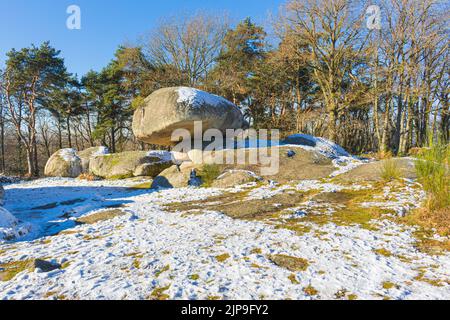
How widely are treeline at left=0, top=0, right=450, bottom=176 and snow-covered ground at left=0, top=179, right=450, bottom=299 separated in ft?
36.1

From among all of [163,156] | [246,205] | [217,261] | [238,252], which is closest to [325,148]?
[246,205]

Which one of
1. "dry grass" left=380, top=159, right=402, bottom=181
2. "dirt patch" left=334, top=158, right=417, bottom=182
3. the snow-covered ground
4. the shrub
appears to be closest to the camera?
the snow-covered ground

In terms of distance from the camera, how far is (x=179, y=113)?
9.00 metres

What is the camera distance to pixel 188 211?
471cm

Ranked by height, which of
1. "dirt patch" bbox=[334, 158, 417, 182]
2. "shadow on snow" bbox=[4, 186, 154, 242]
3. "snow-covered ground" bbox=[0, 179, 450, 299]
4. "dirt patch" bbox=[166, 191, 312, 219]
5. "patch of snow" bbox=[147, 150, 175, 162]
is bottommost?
"shadow on snow" bbox=[4, 186, 154, 242]

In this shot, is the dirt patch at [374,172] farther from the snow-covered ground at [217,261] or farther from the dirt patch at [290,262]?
the dirt patch at [290,262]

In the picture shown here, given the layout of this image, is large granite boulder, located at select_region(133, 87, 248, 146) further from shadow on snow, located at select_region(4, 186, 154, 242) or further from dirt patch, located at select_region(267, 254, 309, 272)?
dirt patch, located at select_region(267, 254, 309, 272)

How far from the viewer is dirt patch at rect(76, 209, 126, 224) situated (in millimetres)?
4324

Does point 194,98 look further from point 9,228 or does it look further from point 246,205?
point 9,228

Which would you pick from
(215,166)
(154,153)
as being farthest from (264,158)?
(154,153)

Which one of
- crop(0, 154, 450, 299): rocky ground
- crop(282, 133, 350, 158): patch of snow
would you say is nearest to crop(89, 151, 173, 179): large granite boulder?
crop(0, 154, 450, 299): rocky ground

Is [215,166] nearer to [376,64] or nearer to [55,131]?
[376,64]

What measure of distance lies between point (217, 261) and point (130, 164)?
9362mm
